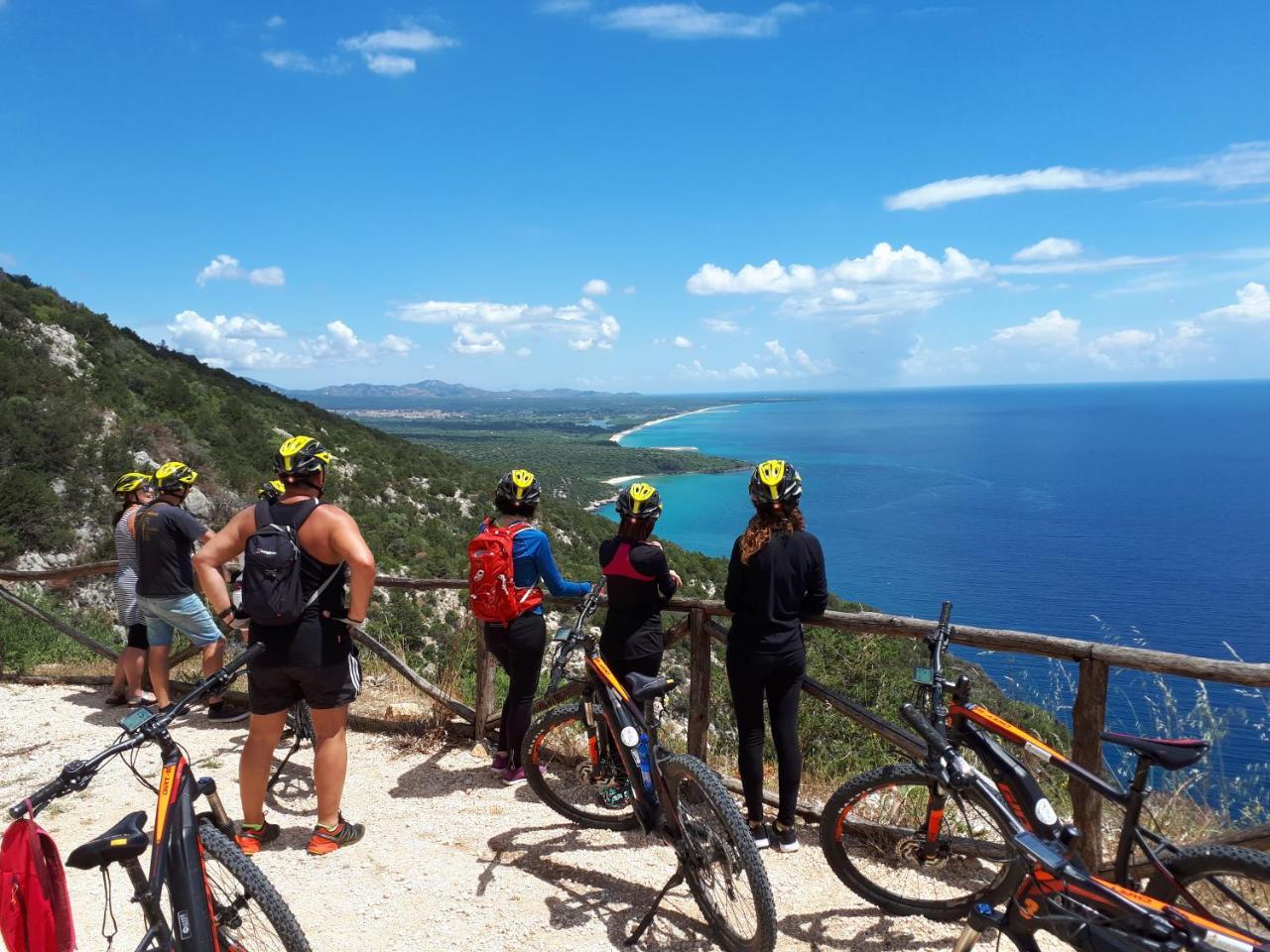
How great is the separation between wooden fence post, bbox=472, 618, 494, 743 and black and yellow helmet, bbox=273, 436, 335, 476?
2.05 m

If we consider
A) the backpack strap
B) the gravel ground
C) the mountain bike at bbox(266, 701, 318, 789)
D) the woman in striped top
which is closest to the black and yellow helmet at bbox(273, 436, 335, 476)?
the backpack strap

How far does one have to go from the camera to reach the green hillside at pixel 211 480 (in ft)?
30.5

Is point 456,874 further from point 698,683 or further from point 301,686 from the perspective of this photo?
point 698,683

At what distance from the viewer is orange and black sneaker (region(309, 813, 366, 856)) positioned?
13.0 ft

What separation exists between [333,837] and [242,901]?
1489 millimetres

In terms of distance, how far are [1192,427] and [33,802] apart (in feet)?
741

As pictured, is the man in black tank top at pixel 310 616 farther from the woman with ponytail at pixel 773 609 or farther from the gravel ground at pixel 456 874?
the woman with ponytail at pixel 773 609

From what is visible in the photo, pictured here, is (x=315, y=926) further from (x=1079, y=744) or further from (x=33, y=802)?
(x=1079, y=744)

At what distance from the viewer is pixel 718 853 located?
3.20 metres

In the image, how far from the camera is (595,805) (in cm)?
453

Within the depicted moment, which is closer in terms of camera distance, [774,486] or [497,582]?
[774,486]

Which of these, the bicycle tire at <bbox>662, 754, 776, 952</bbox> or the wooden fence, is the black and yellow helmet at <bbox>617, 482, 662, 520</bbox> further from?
the bicycle tire at <bbox>662, 754, 776, 952</bbox>

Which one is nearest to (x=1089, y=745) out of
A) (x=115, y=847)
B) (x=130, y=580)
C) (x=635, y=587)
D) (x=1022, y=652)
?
(x=1022, y=652)

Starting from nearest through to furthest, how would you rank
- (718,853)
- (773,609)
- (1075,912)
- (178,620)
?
1. (1075,912)
2. (718,853)
3. (773,609)
4. (178,620)
